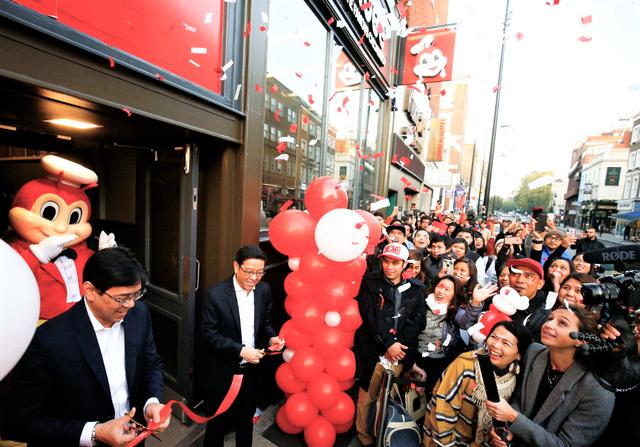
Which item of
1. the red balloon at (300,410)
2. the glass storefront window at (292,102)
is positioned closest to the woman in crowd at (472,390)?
the red balloon at (300,410)

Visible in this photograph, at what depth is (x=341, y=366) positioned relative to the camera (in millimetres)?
2693

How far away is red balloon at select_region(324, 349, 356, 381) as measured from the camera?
2695 millimetres

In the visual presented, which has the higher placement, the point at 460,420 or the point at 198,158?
the point at 198,158

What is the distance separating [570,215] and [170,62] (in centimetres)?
7764

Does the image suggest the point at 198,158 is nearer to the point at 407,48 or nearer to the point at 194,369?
the point at 194,369

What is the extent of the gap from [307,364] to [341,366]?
12.0 inches

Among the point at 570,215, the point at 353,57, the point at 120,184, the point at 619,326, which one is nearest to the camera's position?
the point at 619,326

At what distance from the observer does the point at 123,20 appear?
1874 millimetres

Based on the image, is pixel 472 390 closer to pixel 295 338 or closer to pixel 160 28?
pixel 295 338

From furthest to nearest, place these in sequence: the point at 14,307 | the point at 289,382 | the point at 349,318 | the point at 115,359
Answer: the point at 289,382 < the point at 349,318 < the point at 115,359 < the point at 14,307

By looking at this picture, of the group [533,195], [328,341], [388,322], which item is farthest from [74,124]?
[533,195]

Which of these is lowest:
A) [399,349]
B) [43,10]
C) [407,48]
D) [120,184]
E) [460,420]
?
[460,420]

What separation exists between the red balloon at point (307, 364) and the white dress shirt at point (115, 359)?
1397mm

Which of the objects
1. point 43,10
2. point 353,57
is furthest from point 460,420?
point 353,57
